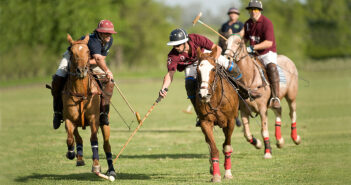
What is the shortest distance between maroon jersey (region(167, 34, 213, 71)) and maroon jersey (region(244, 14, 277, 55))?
2996mm

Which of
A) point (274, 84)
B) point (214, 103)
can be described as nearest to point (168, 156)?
point (274, 84)

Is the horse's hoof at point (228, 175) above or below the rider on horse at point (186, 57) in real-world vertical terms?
below

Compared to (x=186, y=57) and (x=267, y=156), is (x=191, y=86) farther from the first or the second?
(x=267, y=156)

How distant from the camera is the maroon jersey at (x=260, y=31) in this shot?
13328mm

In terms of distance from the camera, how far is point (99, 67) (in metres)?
11.2

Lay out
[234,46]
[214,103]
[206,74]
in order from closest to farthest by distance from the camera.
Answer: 1. [206,74]
2. [214,103]
3. [234,46]

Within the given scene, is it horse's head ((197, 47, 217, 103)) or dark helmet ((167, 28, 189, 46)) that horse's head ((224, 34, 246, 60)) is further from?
horse's head ((197, 47, 217, 103))

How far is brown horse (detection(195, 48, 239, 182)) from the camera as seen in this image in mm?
9305

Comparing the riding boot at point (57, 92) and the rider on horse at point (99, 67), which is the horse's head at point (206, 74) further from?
the riding boot at point (57, 92)

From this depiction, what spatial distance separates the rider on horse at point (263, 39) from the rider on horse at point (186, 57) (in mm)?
2735

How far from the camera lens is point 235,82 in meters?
11.0

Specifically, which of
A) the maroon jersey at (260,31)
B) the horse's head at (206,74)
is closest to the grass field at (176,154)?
the horse's head at (206,74)

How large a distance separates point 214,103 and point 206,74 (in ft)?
2.30

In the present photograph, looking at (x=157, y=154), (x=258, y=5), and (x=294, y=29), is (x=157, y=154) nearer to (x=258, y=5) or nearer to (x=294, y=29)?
(x=258, y=5)
